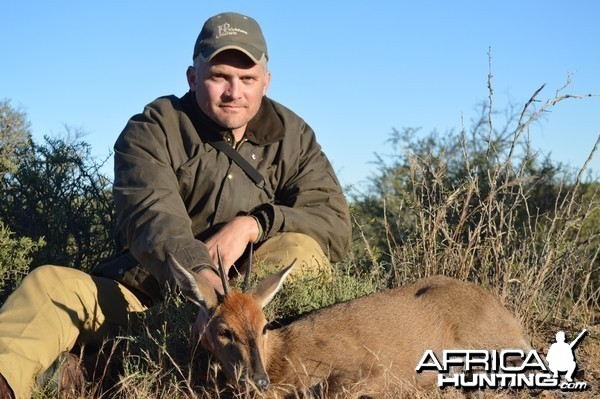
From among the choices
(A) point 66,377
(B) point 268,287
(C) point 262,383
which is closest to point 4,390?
(A) point 66,377

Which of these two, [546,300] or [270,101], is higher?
[270,101]

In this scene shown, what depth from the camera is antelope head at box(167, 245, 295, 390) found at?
5126mm

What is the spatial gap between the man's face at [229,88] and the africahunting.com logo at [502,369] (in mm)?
2316

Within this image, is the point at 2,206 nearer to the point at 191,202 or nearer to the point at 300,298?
the point at 191,202

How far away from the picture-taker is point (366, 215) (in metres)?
13.0

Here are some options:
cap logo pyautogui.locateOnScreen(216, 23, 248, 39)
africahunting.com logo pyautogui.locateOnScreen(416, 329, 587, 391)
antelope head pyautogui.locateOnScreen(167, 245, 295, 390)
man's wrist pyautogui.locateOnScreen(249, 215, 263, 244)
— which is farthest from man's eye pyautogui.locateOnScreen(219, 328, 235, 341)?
cap logo pyautogui.locateOnScreen(216, 23, 248, 39)

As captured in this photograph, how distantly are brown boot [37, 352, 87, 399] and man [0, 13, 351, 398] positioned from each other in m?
0.06

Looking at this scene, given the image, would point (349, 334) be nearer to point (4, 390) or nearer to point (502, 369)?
point (502, 369)

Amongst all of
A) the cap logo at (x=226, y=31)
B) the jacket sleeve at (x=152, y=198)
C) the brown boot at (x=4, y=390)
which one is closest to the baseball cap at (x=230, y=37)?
the cap logo at (x=226, y=31)

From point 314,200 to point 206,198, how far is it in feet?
3.04

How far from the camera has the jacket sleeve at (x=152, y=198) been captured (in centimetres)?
575

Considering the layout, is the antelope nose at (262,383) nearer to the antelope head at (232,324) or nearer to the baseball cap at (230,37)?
the antelope head at (232,324)

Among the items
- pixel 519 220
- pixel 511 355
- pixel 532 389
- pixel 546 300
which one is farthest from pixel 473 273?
pixel 519 220

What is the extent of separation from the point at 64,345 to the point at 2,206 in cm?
343
